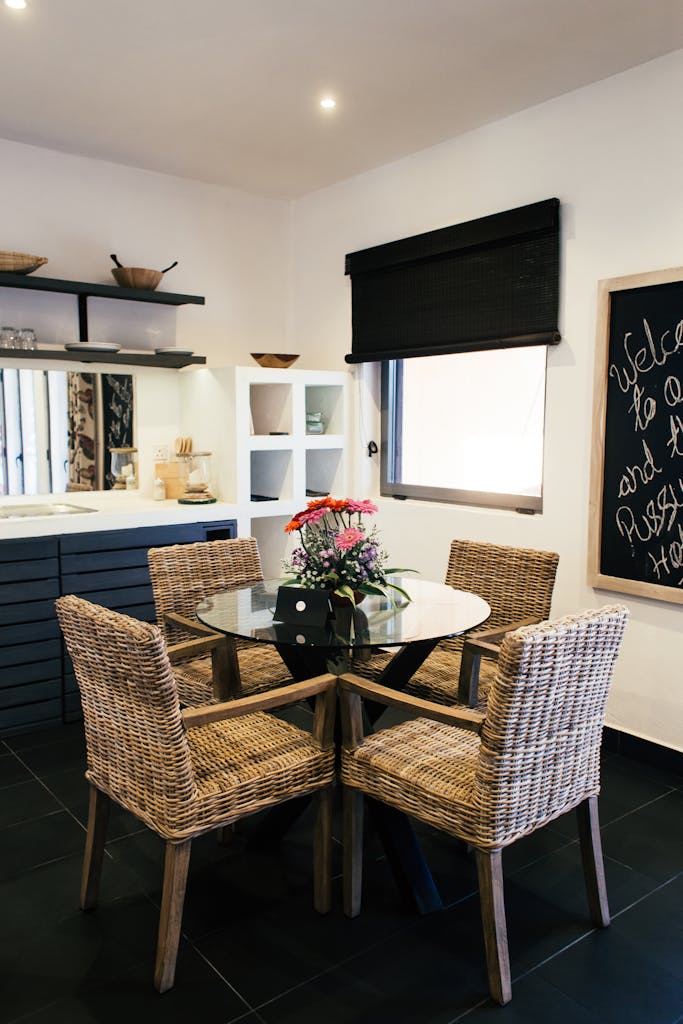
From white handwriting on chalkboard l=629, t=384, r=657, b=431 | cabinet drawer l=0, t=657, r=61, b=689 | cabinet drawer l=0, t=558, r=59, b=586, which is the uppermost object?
white handwriting on chalkboard l=629, t=384, r=657, b=431

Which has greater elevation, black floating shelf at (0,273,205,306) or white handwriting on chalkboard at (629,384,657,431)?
black floating shelf at (0,273,205,306)

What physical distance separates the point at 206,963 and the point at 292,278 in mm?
3950

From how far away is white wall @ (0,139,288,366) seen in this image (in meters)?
4.05

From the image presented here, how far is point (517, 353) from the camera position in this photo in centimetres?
389

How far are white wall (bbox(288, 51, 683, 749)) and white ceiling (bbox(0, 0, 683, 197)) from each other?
12 cm

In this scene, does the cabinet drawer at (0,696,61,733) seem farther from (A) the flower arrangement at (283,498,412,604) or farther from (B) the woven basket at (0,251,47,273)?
(B) the woven basket at (0,251,47,273)

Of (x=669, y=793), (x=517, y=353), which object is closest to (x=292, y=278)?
(x=517, y=353)

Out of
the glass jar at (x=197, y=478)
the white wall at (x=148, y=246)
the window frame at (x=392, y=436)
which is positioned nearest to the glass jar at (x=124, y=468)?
the glass jar at (x=197, y=478)

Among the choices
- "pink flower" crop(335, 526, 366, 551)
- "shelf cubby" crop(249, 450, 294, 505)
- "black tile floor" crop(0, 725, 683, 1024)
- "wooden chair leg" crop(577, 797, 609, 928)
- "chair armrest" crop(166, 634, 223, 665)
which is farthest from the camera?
"shelf cubby" crop(249, 450, 294, 505)

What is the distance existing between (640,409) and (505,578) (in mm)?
849

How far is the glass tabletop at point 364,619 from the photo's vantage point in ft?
7.43

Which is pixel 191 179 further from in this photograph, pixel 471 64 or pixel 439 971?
pixel 439 971

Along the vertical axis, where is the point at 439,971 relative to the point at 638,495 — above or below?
below

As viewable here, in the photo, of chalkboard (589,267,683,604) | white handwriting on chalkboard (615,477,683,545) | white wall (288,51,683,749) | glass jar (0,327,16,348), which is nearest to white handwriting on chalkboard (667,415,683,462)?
chalkboard (589,267,683,604)
